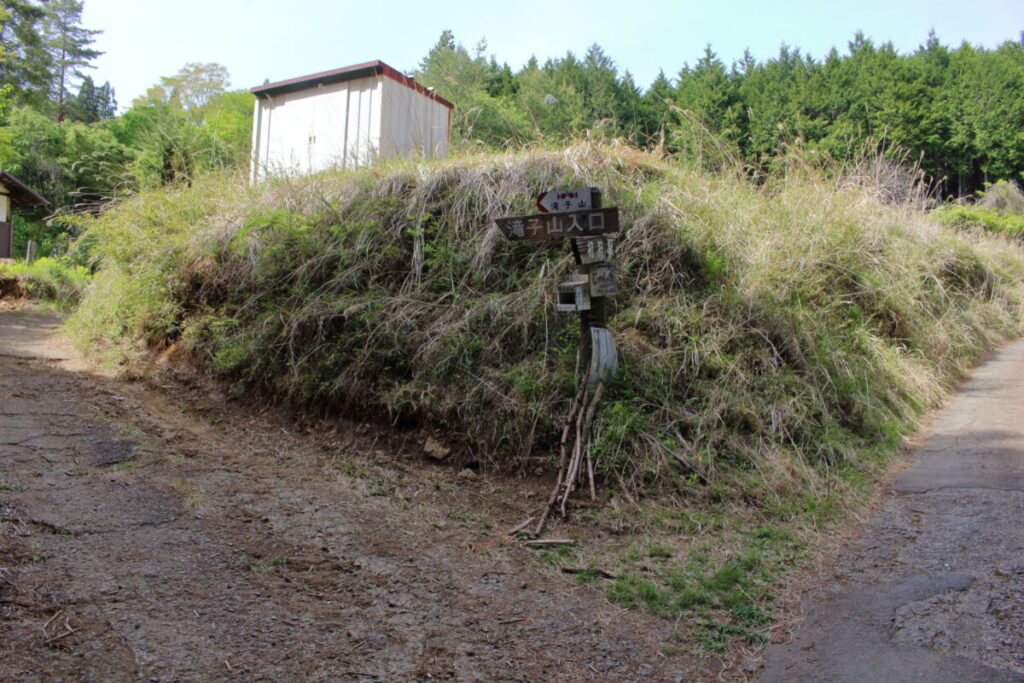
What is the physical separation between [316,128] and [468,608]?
8.31 m

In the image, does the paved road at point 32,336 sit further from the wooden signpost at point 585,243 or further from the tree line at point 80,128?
the wooden signpost at point 585,243

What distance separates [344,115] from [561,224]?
610 centimetres

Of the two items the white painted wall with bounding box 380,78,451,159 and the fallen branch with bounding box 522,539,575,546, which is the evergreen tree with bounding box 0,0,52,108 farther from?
the fallen branch with bounding box 522,539,575,546

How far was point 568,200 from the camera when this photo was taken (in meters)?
4.50

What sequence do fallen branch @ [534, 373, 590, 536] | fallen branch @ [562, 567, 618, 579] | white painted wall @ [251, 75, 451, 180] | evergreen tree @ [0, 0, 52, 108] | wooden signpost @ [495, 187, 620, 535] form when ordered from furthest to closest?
evergreen tree @ [0, 0, 52, 108]
white painted wall @ [251, 75, 451, 180]
wooden signpost @ [495, 187, 620, 535]
fallen branch @ [534, 373, 590, 536]
fallen branch @ [562, 567, 618, 579]

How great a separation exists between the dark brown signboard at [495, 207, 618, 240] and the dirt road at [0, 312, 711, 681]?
1678mm

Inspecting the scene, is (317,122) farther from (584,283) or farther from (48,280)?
(48,280)

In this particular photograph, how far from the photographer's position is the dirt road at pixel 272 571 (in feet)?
7.98

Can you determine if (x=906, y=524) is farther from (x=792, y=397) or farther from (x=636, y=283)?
(x=636, y=283)

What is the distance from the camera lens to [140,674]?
7.30 feet

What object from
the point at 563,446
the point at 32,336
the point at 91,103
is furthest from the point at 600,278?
the point at 91,103

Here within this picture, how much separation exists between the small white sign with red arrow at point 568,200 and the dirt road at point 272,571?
6.05ft

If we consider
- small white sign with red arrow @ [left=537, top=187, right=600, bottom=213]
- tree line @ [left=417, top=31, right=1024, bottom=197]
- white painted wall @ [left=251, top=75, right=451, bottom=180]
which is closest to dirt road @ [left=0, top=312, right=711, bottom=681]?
small white sign with red arrow @ [left=537, top=187, right=600, bottom=213]

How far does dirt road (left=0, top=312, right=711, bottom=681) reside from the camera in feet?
7.98
